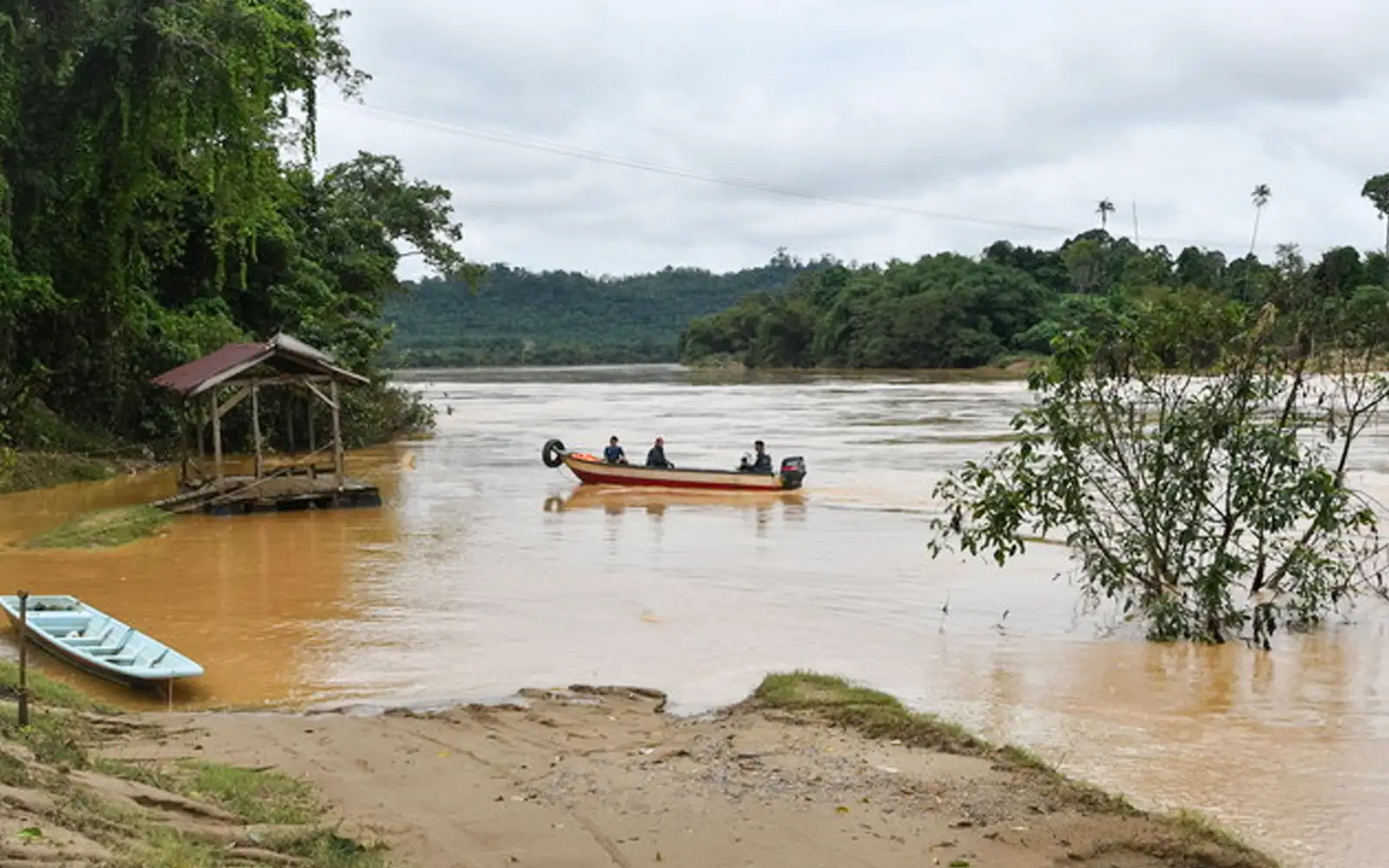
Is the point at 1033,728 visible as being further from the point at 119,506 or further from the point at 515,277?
the point at 515,277

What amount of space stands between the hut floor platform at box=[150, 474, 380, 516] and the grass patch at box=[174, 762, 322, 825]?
562 inches

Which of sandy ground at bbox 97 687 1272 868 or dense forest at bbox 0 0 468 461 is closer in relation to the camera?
sandy ground at bbox 97 687 1272 868

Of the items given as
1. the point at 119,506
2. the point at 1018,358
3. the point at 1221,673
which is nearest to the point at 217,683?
the point at 1221,673

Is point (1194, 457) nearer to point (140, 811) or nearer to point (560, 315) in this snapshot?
point (140, 811)

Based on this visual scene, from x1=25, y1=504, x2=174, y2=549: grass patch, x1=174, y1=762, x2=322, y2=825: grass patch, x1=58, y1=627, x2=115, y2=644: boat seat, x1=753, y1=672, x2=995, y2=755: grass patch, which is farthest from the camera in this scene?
x1=25, y1=504, x2=174, y2=549: grass patch

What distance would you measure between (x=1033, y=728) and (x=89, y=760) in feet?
20.2

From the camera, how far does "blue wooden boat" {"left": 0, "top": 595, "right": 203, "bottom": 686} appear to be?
980 cm

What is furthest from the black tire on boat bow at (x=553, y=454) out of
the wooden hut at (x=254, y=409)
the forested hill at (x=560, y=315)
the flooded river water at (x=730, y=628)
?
the forested hill at (x=560, y=315)

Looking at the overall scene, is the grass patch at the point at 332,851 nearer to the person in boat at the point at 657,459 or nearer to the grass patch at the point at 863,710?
the grass patch at the point at 863,710

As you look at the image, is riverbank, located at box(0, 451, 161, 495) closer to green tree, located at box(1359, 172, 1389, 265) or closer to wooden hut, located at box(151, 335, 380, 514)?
wooden hut, located at box(151, 335, 380, 514)

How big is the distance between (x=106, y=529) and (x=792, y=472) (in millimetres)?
12133

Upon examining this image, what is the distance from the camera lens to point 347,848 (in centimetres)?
557

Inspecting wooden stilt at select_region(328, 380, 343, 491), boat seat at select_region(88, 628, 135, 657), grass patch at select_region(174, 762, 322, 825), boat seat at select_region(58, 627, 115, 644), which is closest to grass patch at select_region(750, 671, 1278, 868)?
grass patch at select_region(174, 762, 322, 825)

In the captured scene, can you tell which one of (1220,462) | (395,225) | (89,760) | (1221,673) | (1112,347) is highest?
(395,225)
